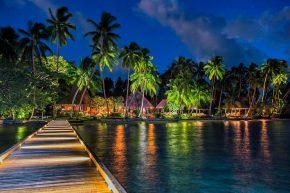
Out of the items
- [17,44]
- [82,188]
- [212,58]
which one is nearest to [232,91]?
[212,58]

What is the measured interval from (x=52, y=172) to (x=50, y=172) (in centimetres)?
7

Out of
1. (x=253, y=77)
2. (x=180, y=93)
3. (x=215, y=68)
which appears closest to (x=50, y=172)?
(x=180, y=93)

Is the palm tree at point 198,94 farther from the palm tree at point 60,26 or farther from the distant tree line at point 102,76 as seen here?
the palm tree at point 60,26

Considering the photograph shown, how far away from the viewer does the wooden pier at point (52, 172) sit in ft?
35.3

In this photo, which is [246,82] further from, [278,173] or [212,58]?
[278,173]

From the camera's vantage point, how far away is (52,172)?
1295 cm

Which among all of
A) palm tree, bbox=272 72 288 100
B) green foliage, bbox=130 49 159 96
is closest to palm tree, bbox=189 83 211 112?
green foliage, bbox=130 49 159 96

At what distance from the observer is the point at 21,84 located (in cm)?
3872

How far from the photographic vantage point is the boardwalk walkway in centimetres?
1083

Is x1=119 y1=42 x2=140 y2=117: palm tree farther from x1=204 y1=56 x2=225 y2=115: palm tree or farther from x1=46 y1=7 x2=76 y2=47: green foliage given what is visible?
x1=204 y1=56 x2=225 y2=115: palm tree

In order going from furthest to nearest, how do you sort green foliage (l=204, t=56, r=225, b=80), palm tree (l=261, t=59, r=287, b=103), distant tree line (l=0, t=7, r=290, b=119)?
palm tree (l=261, t=59, r=287, b=103) → green foliage (l=204, t=56, r=225, b=80) → distant tree line (l=0, t=7, r=290, b=119)

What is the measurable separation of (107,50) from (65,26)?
7.81m

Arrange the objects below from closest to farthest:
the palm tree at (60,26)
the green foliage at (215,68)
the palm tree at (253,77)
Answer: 1. the palm tree at (60,26)
2. the green foliage at (215,68)
3. the palm tree at (253,77)

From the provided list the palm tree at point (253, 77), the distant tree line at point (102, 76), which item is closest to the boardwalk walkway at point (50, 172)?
the distant tree line at point (102, 76)
